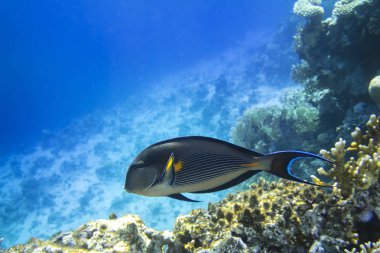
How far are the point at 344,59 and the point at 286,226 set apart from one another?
605cm

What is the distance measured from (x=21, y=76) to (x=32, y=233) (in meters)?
70.2

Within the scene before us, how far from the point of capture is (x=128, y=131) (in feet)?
78.5

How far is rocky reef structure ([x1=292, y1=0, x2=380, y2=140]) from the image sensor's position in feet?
20.8

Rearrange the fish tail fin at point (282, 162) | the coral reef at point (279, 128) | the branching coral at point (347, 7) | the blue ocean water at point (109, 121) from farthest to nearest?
1. the blue ocean water at point (109, 121)
2. the coral reef at point (279, 128)
3. the branching coral at point (347, 7)
4. the fish tail fin at point (282, 162)

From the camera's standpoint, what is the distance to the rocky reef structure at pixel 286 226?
2252 millimetres

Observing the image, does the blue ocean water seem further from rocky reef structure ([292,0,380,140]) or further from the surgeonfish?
the surgeonfish

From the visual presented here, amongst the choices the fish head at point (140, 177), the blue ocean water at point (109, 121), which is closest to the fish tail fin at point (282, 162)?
the fish head at point (140, 177)

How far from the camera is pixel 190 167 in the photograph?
1760 mm

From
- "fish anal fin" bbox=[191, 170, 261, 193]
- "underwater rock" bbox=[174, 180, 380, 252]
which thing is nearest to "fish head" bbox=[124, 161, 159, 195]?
"fish anal fin" bbox=[191, 170, 261, 193]

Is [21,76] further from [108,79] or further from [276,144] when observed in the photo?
[276,144]

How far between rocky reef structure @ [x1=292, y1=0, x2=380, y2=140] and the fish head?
5682mm

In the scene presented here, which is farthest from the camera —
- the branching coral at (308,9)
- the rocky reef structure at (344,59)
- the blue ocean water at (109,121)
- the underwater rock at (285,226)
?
the blue ocean water at (109,121)

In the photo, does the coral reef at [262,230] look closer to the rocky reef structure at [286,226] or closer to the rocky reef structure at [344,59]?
the rocky reef structure at [286,226]

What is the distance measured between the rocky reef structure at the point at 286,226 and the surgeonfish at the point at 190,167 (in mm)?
765
